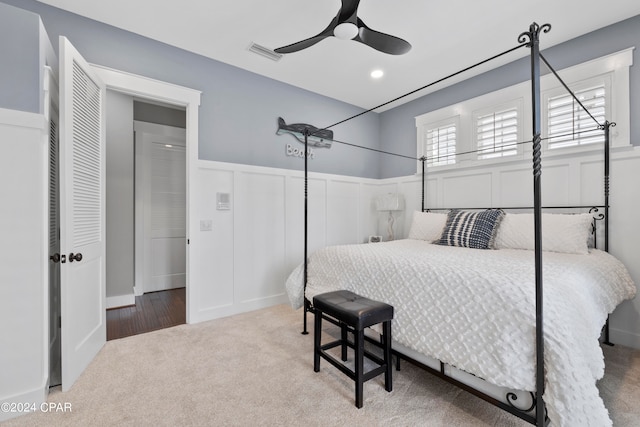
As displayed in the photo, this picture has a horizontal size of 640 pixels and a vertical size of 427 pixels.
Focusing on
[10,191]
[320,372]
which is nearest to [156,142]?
[10,191]

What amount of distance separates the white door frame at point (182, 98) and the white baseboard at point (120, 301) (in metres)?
1.23

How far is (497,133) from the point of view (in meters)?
3.32

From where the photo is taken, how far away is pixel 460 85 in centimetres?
370

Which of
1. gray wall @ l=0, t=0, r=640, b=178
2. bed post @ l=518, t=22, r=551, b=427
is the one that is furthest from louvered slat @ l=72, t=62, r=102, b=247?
bed post @ l=518, t=22, r=551, b=427

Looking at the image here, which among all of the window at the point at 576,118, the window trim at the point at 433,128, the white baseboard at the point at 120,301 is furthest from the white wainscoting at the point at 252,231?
the window at the point at 576,118

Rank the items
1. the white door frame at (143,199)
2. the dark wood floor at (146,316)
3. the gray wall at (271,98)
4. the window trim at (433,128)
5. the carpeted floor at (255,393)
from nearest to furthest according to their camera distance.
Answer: the carpeted floor at (255,393) < the gray wall at (271,98) < the dark wood floor at (146,316) < the window trim at (433,128) < the white door frame at (143,199)

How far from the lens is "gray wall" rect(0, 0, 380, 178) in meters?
2.55

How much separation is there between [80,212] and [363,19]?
2.82 m

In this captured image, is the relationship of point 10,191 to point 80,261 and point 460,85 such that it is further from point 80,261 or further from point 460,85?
point 460,85

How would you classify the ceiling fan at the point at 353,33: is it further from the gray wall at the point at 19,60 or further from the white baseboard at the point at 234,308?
the white baseboard at the point at 234,308

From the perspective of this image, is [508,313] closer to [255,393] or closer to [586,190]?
[255,393]

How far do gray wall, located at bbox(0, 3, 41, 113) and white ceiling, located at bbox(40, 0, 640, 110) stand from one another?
2.89 feet

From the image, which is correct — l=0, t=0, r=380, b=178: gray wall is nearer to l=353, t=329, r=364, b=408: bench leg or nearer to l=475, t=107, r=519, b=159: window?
l=475, t=107, r=519, b=159: window

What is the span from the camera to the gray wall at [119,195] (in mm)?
3480
